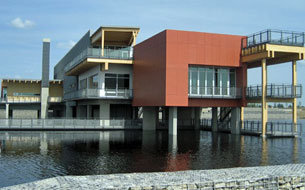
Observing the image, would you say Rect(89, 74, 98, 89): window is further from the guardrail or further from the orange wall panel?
the guardrail

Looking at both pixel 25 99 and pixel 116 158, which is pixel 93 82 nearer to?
pixel 25 99

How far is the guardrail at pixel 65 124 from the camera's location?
34.4 m

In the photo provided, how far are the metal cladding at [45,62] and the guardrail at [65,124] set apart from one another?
21.4 m

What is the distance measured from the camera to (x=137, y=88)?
38844 millimetres

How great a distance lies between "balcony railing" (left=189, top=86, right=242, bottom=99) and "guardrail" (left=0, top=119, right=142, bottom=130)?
33.0 ft

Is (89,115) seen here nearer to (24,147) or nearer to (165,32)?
(165,32)

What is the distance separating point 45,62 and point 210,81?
32342 millimetres

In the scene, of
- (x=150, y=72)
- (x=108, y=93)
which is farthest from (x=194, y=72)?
(x=108, y=93)

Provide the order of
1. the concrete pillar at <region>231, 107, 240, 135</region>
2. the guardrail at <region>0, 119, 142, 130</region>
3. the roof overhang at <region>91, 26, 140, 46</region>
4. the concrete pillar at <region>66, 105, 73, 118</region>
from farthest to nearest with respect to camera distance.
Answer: the concrete pillar at <region>66, 105, 73, 118</region>, the roof overhang at <region>91, 26, 140, 46</region>, the concrete pillar at <region>231, 107, 240, 135</region>, the guardrail at <region>0, 119, 142, 130</region>

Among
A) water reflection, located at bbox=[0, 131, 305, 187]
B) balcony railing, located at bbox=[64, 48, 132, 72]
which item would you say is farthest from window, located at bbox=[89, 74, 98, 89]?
water reflection, located at bbox=[0, 131, 305, 187]

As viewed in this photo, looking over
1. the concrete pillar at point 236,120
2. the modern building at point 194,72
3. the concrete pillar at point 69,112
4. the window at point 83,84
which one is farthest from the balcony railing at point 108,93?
the concrete pillar at point 69,112

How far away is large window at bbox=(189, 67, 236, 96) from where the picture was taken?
33.1m

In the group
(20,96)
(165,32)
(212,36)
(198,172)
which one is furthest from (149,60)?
(20,96)

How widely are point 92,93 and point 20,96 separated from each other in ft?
85.2
